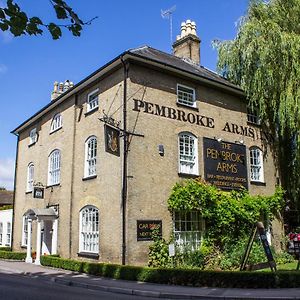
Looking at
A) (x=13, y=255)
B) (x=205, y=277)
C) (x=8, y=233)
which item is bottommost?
(x=205, y=277)

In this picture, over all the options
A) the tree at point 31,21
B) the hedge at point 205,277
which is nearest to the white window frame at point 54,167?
the hedge at point 205,277

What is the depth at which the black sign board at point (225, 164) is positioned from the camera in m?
18.7

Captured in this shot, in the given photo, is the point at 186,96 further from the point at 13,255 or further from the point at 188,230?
the point at 13,255

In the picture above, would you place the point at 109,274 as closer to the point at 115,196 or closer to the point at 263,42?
the point at 115,196

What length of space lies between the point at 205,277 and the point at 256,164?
10332mm

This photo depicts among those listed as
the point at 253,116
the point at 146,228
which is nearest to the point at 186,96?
the point at 253,116

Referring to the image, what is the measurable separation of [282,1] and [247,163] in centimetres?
873

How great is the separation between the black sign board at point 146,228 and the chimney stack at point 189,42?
11604 millimetres

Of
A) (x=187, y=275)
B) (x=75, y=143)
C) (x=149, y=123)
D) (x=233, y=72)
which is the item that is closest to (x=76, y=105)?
(x=75, y=143)

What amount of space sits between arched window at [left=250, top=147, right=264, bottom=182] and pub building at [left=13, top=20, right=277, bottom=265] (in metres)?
0.05

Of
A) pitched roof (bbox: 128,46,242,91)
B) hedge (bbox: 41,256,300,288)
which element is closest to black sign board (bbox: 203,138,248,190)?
pitched roof (bbox: 128,46,242,91)

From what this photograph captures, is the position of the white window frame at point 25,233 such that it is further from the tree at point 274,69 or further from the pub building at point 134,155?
the tree at point 274,69

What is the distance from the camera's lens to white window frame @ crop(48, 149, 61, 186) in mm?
21281

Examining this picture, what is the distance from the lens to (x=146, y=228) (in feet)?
52.1
